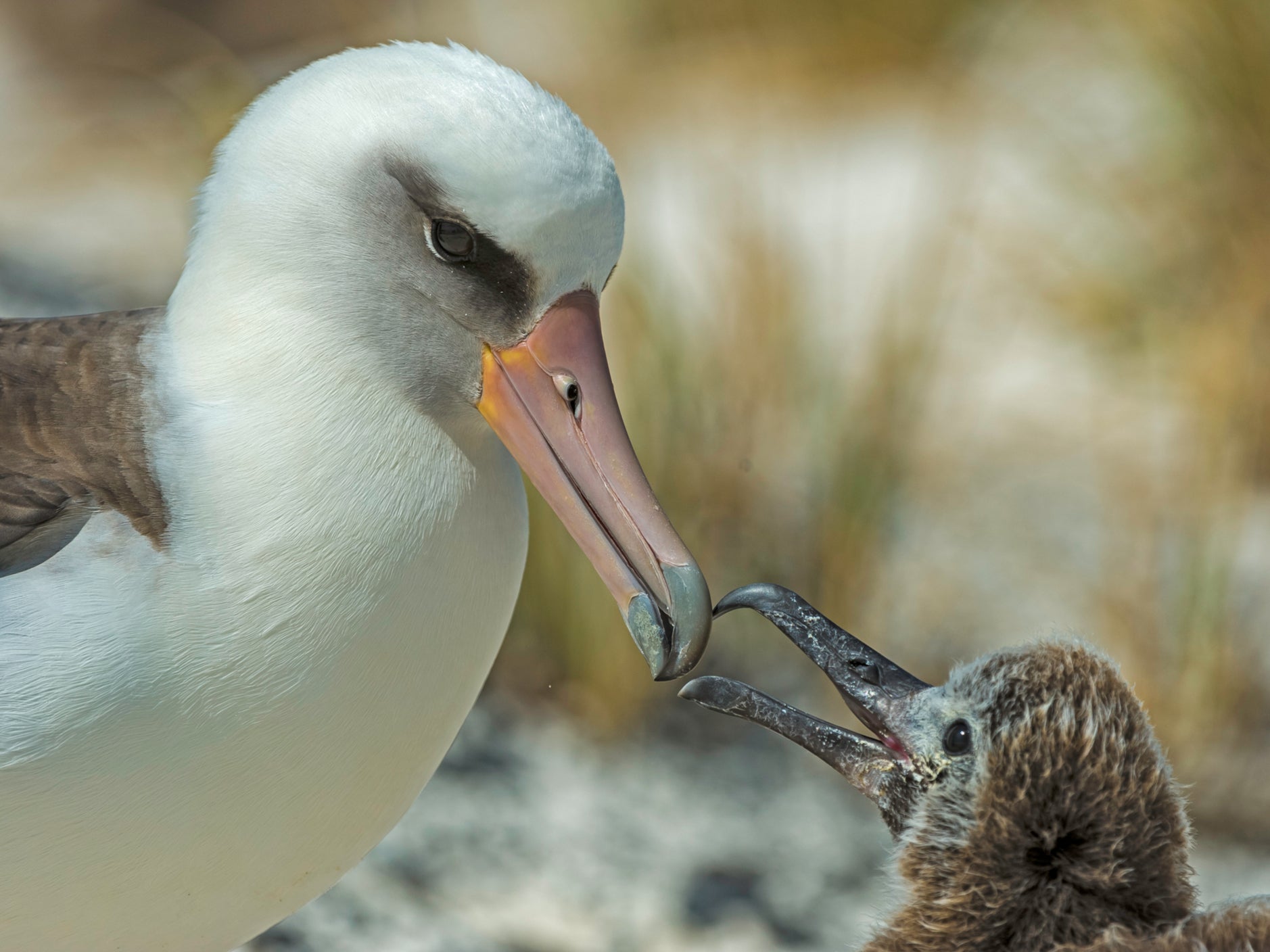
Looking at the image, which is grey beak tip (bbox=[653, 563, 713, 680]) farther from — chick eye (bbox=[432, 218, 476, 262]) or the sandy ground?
the sandy ground

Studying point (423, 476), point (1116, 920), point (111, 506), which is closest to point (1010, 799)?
point (1116, 920)

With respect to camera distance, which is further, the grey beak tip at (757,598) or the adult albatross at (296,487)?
the grey beak tip at (757,598)

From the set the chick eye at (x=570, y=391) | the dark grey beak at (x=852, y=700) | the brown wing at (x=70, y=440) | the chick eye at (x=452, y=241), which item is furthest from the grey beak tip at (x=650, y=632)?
the brown wing at (x=70, y=440)

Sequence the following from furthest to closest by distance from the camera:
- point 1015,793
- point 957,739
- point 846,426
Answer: point 846,426
point 957,739
point 1015,793

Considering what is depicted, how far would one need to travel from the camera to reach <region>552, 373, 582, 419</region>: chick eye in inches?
90.6

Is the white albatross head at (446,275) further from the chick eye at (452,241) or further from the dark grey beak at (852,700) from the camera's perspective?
the dark grey beak at (852,700)

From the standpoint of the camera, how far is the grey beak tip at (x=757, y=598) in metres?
2.67

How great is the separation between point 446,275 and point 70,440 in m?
0.62

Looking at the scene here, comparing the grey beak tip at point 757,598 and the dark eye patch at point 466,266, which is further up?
the dark eye patch at point 466,266

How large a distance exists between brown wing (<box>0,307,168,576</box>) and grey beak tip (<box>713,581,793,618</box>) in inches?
38.7

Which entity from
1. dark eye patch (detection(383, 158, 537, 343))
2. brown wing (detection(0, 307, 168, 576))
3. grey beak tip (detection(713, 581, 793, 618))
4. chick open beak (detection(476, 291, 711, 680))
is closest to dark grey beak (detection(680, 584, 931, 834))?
grey beak tip (detection(713, 581, 793, 618))

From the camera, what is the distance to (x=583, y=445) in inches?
91.5

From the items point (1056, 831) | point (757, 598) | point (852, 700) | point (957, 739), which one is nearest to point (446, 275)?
point (757, 598)

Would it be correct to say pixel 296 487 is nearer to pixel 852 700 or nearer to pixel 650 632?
pixel 650 632
